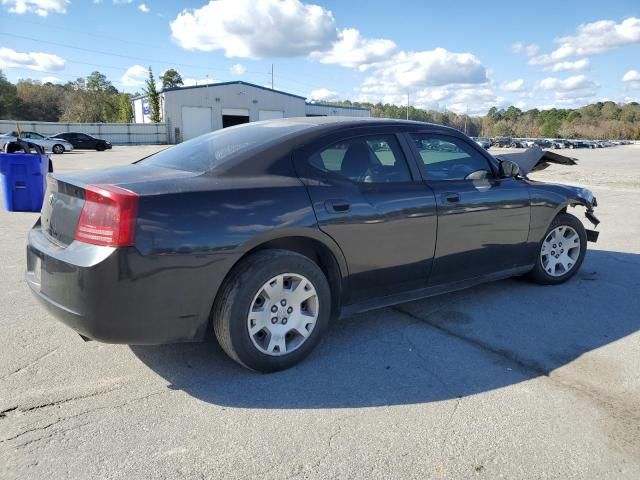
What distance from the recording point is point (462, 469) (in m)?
2.27

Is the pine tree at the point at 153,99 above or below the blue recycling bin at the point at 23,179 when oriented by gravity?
above

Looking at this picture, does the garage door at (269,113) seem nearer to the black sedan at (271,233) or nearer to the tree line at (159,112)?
the tree line at (159,112)

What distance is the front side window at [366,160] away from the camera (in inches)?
134

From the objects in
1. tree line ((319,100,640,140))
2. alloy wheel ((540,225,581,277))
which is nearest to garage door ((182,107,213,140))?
alloy wheel ((540,225,581,277))

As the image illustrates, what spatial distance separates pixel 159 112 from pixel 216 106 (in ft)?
21.0

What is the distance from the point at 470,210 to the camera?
4.02 m

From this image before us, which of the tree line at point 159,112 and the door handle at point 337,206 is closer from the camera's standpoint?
the door handle at point 337,206

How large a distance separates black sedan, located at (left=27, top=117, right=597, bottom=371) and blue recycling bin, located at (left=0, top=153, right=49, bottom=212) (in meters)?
4.68

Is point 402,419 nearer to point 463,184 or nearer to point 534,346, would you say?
point 534,346

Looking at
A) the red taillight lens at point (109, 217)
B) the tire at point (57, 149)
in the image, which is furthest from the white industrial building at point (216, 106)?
the red taillight lens at point (109, 217)

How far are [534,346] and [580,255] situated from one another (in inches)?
77.2

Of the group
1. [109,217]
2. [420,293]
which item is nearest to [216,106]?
[420,293]

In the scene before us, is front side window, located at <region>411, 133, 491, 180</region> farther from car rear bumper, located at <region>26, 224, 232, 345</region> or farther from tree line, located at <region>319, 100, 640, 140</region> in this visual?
tree line, located at <region>319, 100, 640, 140</region>

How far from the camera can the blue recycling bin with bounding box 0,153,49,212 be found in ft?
24.0
